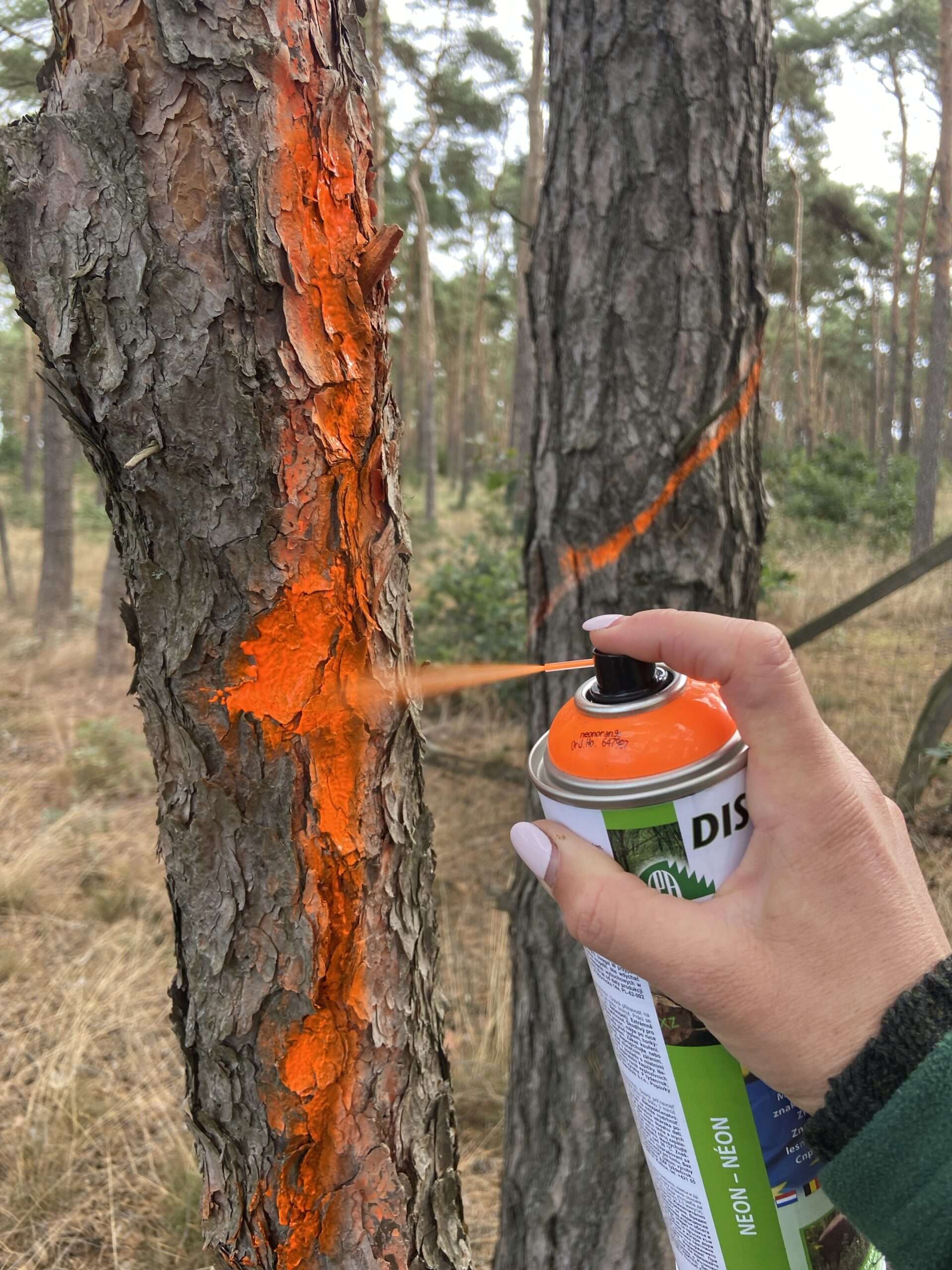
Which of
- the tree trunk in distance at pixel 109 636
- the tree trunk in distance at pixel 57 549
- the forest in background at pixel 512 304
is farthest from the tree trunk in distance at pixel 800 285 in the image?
the tree trunk in distance at pixel 57 549

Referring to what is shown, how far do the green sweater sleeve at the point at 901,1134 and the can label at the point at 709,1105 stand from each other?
0.14 m

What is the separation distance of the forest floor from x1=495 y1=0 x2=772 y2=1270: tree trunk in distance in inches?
19.4

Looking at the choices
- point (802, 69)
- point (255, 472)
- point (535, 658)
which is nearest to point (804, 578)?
point (535, 658)

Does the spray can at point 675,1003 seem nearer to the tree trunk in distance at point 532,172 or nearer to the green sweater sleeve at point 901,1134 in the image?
the green sweater sleeve at point 901,1134

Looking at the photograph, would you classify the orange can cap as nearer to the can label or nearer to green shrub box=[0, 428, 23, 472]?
the can label

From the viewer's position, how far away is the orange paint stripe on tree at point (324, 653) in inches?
35.9

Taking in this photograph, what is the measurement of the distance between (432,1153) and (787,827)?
0.78 meters

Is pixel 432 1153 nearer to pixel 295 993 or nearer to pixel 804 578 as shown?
pixel 295 993

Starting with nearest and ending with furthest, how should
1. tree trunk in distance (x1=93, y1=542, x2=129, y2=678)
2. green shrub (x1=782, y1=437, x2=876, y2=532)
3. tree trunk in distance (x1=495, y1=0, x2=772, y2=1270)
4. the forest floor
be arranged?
tree trunk in distance (x1=495, y1=0, x2=772, y2=1270) → the forest floor → tree trunk in distance (x1=93, y1=542, x2=129, y2=678) → green shrub (x1=782, y1=437, x2=876, y2=532)

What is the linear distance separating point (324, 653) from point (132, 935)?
3274mm

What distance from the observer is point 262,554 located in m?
0.94

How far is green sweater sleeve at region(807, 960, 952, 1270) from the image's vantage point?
0.76 m

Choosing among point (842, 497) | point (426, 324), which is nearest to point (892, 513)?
point (842, 497)

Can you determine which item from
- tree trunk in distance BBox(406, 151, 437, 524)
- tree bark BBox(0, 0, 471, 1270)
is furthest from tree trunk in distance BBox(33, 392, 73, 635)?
tree bark BBox(0, 0, 471, 1270)
